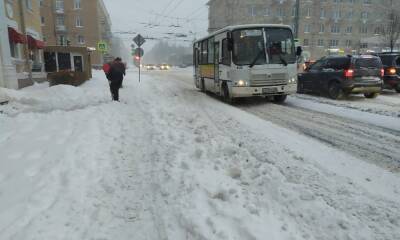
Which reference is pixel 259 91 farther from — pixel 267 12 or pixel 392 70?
pixel 267 12

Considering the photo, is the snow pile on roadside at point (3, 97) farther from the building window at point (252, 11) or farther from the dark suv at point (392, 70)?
the building window at point (252, 11)

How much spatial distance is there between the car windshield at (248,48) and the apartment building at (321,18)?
6000 cm

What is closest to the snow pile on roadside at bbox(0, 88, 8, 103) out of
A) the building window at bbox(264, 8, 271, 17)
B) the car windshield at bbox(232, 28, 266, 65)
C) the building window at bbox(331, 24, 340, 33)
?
the car windshield at bbox(232, 28, 266, 65)

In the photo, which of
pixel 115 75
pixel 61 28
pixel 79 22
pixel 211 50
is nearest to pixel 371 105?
pixel 211 50

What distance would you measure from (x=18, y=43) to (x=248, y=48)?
560 inches

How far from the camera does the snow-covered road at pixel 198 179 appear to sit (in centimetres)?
349

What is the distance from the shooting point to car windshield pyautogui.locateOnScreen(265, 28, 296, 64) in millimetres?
12148

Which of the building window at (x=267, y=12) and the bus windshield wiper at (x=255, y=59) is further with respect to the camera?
the building window at (x=267, y=12)

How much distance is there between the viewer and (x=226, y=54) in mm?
12773

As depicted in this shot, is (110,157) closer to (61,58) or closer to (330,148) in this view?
(330,148)

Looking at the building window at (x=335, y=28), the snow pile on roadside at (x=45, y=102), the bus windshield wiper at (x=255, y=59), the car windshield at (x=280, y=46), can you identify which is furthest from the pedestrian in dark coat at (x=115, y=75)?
the building window at (x=335, y=28)

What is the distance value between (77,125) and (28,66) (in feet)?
45.5

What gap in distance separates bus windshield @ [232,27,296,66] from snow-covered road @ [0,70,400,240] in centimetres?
381

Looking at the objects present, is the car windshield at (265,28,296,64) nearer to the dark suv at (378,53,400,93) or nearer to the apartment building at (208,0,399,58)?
the dark suv at (378,53,400,93)
